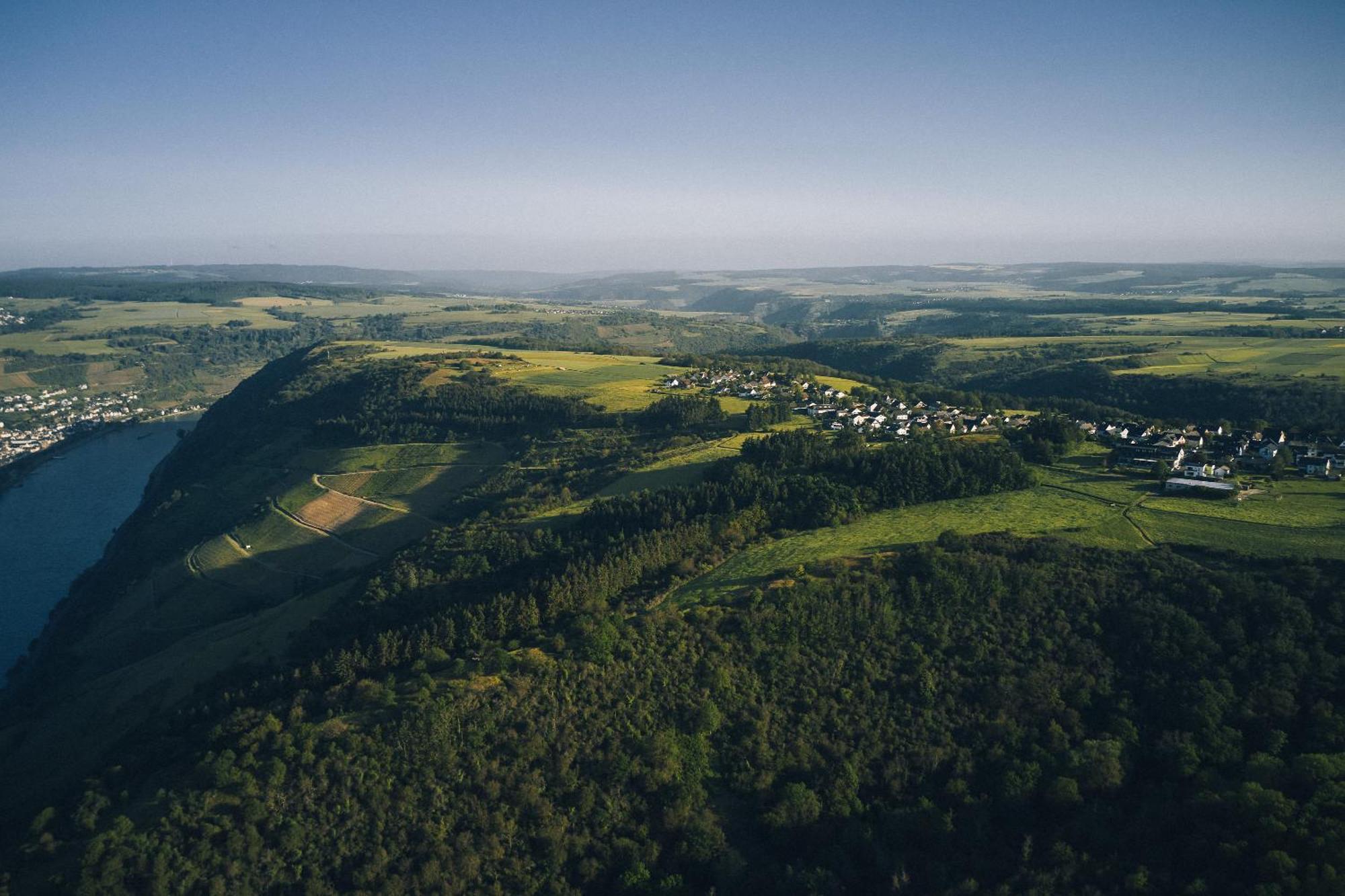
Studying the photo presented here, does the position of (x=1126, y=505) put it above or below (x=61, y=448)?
above

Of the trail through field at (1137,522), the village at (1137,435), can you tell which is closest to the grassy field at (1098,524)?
the trail through field at (1137,522)

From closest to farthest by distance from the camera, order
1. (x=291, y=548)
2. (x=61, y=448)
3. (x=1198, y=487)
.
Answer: (x=1198, y=487)
(x=291, y=548)
(x=61, y=448)

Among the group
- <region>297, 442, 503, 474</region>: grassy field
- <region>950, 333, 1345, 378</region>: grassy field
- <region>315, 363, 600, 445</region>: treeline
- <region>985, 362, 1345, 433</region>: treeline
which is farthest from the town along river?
<region>950, 333, 1345, 378</region>: grassy field

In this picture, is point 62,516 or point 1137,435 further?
point 62,516

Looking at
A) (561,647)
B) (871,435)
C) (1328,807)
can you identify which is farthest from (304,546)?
(1328,807)

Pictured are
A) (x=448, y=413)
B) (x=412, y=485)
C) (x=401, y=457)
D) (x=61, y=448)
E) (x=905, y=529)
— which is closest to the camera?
(x=905, y=529)

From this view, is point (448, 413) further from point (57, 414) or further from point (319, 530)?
point (57, 414)

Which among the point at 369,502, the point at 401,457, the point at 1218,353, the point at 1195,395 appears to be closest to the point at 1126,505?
the point at 1195,395

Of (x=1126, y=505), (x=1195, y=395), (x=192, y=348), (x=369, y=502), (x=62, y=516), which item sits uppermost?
(x=192, y=348)
